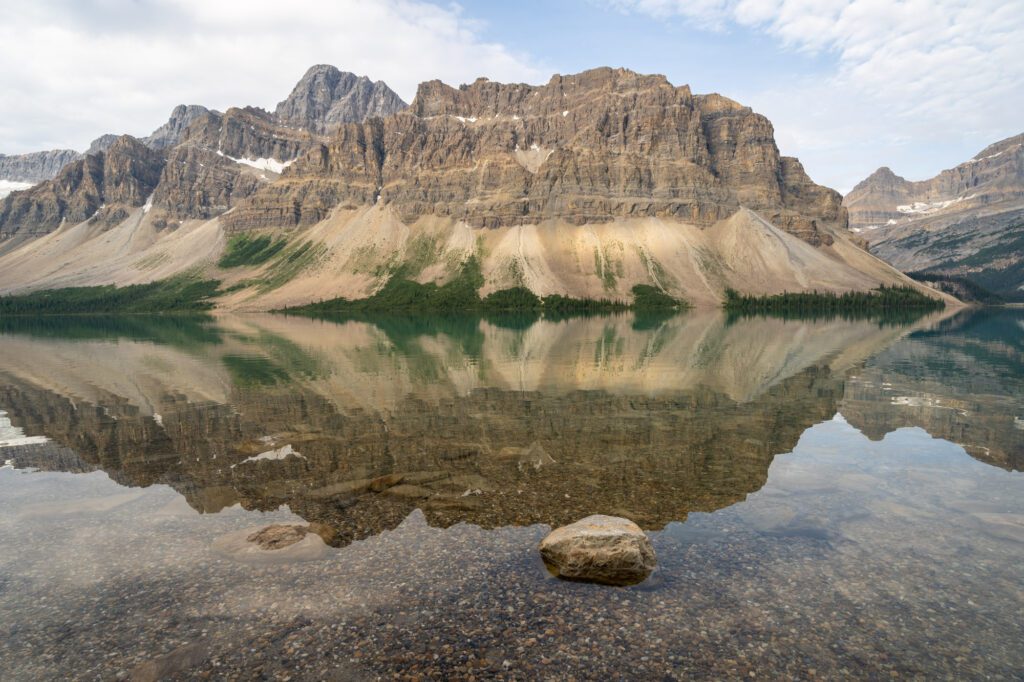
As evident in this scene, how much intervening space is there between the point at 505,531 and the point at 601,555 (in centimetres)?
445

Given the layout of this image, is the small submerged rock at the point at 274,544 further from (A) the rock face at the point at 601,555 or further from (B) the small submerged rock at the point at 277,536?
(A) the rock face at the point at 601,555

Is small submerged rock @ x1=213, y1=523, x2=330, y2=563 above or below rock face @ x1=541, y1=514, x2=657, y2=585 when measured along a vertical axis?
below

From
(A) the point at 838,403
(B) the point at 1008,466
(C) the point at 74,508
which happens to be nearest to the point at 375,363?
(C) the point at 74,508

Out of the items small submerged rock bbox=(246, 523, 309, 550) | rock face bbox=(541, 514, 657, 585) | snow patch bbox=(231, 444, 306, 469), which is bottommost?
snow patch bbox=(231, 444, 306, 469)

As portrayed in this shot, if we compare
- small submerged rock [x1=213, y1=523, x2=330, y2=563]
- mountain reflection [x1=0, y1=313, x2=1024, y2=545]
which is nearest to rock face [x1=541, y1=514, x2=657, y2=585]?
mountain reflection [x1=0, y1=313, x2=1024, y2=545]

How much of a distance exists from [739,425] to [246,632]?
1195 inches

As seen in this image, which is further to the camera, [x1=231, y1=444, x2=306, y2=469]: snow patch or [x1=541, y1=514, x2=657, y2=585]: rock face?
[x1=231, y1=444, x2=306, y2=469]: snow patch

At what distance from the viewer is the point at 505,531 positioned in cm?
2000

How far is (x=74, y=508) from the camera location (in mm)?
23406

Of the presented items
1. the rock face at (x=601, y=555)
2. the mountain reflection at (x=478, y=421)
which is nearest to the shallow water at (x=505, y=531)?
the mountain reflection at (x=478, y=421)

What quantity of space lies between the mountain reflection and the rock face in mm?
3585

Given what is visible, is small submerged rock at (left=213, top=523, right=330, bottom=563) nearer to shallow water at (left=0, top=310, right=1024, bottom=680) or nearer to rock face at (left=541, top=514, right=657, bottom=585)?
shallow water at (left=0, top=310, right=1024, bottom=680)

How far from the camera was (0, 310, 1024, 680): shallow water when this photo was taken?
44.1 ft

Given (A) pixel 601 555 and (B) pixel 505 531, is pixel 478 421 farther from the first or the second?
(A) pixel 601 555
